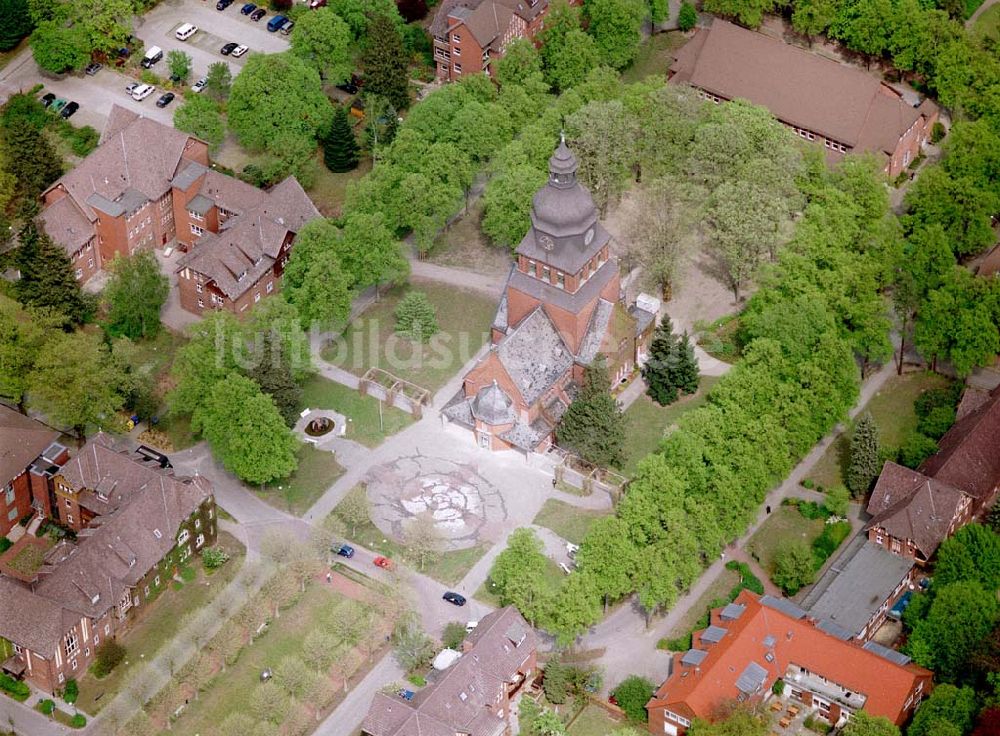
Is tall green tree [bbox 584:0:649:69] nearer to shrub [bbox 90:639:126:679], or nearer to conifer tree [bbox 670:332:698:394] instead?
conifer tree [bbox 670:332:698:394]

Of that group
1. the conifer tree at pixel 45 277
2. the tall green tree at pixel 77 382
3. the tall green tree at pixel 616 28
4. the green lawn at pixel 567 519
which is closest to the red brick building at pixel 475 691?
the green lawn at pixel 567 519

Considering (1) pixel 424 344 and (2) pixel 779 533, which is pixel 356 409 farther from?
(2) pixel 779 533

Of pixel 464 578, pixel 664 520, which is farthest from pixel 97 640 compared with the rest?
pixel 664 520

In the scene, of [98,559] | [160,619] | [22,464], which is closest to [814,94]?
[160,619]

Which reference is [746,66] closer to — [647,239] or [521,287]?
[647,239]

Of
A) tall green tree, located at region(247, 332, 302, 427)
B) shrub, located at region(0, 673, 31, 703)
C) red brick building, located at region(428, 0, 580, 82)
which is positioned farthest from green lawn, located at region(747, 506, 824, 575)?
Result: red brick building, located at region(428, 0, 580, 82)
